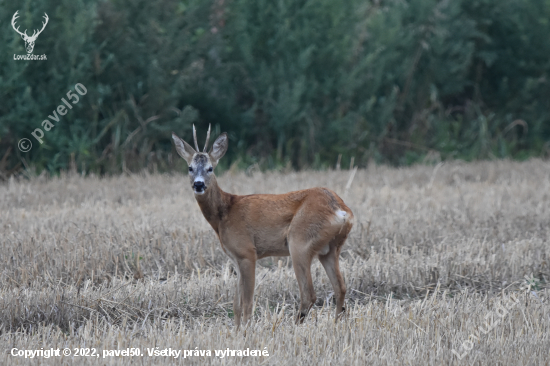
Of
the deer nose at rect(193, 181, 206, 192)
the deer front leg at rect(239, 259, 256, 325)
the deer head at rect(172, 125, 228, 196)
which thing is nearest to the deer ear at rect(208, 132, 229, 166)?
the deer head at rect(172, 125, 228, 196)

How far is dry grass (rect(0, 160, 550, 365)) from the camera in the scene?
196 inches

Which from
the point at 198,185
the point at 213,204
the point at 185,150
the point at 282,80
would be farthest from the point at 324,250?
the point at 282,80

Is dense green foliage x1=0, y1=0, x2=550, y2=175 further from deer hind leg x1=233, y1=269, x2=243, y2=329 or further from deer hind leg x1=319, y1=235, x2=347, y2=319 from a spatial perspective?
deer hind leg x1=319, y1=235, x2=347, y2=319

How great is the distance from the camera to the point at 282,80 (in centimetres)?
1551

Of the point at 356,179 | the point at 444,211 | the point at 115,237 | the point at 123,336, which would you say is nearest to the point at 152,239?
the point at 115,237

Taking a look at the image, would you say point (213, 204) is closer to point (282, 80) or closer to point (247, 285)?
point (247, 285)

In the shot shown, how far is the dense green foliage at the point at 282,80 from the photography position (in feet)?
43.1

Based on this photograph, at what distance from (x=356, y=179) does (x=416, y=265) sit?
5992 millimetres

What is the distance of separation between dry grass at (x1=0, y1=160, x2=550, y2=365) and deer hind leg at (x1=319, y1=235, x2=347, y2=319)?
142 mm

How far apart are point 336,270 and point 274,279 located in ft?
3.34

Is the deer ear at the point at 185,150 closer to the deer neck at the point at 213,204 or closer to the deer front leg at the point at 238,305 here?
the deer neck at the point at 213,204

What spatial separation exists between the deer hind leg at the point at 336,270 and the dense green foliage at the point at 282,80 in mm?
8289

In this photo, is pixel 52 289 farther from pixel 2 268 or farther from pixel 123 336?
pixel 123 336

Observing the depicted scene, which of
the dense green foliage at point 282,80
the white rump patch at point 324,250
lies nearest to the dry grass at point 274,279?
the white rump patch at point 324,250
